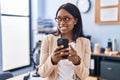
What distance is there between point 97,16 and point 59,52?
8.08 ft

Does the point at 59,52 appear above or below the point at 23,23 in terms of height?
below

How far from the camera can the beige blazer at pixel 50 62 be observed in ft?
3.28

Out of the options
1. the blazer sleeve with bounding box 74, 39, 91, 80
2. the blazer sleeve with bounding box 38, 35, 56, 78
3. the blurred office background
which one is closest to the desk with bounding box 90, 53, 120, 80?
the blurred office background

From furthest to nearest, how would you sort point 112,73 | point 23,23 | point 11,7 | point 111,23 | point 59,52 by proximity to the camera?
point 23,23
point 11,7
point 111,23
point 112,73
point 59,52

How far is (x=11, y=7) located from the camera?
3693 mm

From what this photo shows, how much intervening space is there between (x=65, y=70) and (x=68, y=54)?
18cm

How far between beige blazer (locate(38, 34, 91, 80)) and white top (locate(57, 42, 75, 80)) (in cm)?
3

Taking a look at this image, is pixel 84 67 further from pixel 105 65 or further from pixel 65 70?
pixel 105 65

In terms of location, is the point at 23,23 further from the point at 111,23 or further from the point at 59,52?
the point at 59,52

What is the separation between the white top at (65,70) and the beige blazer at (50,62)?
0.03m

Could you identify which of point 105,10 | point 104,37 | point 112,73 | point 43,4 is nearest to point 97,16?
point 105,10

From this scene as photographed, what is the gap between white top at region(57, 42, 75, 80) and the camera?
105cm

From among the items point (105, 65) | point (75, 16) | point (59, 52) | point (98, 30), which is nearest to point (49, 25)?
point (98, 30)

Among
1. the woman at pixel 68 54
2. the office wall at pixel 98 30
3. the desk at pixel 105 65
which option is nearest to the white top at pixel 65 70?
the woman at pixel 68 54
